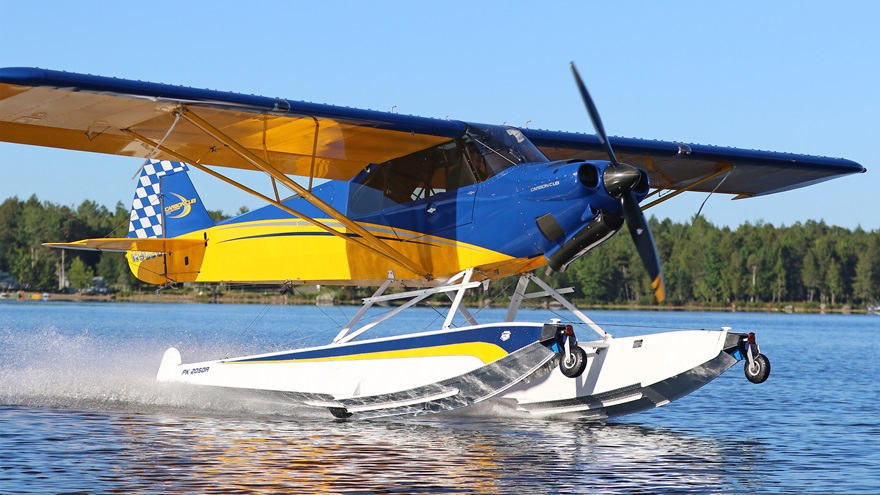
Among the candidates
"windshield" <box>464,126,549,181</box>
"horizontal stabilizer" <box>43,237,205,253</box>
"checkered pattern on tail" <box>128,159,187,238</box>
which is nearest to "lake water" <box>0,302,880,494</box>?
"horizontal stabilizer" <box>43,237,205,253</box>

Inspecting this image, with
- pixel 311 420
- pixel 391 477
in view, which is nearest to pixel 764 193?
pixel 311 420

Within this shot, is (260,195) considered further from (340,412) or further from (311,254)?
(340,412)

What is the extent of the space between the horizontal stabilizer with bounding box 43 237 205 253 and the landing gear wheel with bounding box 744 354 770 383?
659 centimetres

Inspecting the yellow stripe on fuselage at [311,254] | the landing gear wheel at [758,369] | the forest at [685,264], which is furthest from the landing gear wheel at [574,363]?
the forest at [685,264]

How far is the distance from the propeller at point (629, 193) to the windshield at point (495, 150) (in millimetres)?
904

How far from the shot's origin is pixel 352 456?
27.1ft

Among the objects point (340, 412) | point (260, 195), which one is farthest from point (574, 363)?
point (260, 195)

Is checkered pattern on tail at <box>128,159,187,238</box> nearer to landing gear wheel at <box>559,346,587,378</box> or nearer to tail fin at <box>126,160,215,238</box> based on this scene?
tail fin at <box>126,160,215,238</box>

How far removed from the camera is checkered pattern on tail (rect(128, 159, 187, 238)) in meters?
14.1

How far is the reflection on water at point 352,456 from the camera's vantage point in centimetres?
714

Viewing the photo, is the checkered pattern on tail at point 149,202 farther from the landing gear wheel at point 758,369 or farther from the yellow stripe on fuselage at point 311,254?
the landing gear wheel at point 758,369

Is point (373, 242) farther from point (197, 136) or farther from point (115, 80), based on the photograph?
point (115, 80)

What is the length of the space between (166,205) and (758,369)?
25.9ft

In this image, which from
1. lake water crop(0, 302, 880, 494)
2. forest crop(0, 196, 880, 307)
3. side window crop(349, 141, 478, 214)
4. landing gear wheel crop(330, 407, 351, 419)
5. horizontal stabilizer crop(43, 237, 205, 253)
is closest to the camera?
lake water crop(0, 302, 880, 494)
